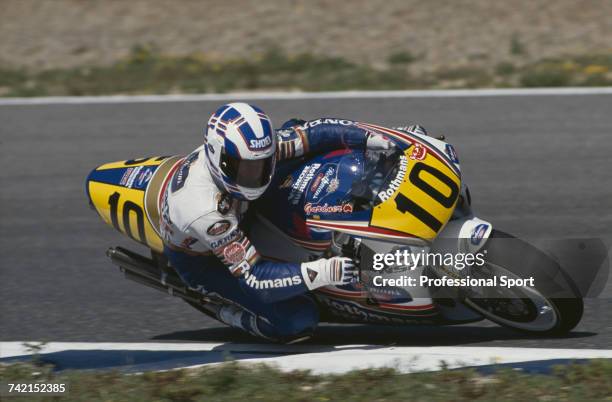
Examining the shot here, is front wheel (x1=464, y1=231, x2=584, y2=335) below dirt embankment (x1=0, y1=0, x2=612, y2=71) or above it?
below

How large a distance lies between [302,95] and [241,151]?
5.46 metres

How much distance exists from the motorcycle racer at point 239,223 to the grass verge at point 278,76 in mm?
5199

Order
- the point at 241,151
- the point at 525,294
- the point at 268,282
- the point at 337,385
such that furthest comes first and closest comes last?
the point at 268,282 → the point at 525,294 → the point at 241,151 → the point at 337,385

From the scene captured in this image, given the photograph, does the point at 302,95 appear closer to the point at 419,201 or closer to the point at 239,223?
the point at 239,223

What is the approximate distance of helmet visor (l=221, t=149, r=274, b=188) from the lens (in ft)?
15.2

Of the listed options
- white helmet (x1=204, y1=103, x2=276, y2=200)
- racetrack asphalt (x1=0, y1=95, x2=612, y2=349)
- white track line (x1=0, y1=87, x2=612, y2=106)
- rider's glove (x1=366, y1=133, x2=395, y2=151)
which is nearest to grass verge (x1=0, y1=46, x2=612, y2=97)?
white track line (x1=0, y1=87, x2=612, y2=106)

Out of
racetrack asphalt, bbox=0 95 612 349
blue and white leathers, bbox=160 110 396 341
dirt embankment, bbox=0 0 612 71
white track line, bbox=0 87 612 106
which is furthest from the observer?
dirt embankment, bbox=0 0 612 71

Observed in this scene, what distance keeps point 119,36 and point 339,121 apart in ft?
28.6

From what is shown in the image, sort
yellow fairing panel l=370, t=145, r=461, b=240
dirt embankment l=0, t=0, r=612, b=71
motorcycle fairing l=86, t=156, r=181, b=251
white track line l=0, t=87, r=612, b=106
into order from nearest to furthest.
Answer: yellow fairing panel l=370, t=145, r=461, b=240 → motorcycle fairing l=86, t=156, r=181, b=251 → white track line l=0, t=87, r=612, b=106 → dirt embankment l=0, t=0, r=612, b=71

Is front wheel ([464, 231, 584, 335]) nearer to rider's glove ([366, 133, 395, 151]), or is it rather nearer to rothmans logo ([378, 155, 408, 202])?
rothmans logo ([378, 155, 408, 202])

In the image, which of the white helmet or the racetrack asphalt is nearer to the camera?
the white helmet

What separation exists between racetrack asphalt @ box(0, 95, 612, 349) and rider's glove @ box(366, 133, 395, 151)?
975mm

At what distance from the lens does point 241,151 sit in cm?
460

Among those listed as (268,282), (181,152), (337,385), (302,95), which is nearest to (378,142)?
(268,282)
